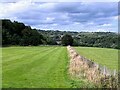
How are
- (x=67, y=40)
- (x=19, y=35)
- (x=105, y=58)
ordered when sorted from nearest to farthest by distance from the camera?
(x=105, y=58), (x=19, y=35), (x=67, y=40)

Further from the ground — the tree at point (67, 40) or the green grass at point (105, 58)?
the green grass at point (105, 58)

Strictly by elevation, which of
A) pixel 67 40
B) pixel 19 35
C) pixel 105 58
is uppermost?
pixel 105 58

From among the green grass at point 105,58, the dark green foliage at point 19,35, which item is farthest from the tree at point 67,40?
the green grass at point 105,58

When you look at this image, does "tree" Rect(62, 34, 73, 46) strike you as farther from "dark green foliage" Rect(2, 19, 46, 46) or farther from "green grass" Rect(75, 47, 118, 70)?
"green grass" Rect(75, 47, 118, 70)

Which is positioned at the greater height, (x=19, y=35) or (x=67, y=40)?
(x=19, y=35)

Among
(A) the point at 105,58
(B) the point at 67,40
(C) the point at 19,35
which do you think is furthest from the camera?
(B) the point at 67,40

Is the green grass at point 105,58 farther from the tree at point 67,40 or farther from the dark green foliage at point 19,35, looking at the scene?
the tree at point 67,40

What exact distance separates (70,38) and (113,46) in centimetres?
4857

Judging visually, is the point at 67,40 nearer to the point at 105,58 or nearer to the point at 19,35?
the point at 19,35

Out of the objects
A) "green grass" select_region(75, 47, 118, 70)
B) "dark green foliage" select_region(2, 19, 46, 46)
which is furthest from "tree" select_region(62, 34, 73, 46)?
"green grass" select_region(75, 47, 118, 70)

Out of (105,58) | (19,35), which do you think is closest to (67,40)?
(19,35)

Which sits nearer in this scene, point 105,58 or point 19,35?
point 105,58

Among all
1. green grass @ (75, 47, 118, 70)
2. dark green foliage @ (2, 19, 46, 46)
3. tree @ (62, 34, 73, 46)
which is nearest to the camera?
green grass @ (75, 47, 118, 70)

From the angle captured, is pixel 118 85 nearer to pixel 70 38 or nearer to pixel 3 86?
pixel 3 86
